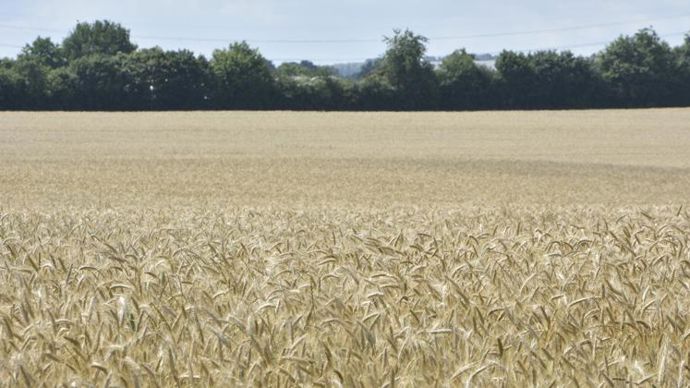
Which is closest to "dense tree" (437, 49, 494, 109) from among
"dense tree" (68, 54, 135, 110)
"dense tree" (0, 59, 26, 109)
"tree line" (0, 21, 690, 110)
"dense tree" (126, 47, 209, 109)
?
"tree line" (0, 21, 690, 110)

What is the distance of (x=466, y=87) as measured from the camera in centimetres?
7025

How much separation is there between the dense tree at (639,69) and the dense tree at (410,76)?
11359 millimetres

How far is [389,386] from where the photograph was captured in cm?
260

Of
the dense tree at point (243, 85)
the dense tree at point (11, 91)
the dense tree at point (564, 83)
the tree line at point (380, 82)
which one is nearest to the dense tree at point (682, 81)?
the tree line at point (380, 82)

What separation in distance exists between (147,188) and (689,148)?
22204mm

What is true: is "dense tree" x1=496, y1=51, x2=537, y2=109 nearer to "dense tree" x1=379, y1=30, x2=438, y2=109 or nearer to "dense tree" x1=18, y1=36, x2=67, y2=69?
"dense tree" x1=379, y1=30, x2=438, y2=109

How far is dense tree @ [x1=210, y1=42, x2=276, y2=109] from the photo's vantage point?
68125 mm

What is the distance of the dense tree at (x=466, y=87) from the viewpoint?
69.9 metres

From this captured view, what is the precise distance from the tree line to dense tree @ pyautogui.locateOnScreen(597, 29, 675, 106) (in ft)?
0.21

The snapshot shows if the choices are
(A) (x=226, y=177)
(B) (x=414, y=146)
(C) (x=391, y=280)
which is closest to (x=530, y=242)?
(C) (x=391, y=280)

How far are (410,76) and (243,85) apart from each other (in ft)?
35.4

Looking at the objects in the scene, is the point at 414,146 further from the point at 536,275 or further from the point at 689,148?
the point at 536,275

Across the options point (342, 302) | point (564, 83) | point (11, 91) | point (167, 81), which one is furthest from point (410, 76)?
point (342, 302)

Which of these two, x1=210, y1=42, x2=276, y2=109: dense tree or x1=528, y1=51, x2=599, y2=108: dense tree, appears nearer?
x1=210, y1=42, x2=276, y2=109: dense tree
